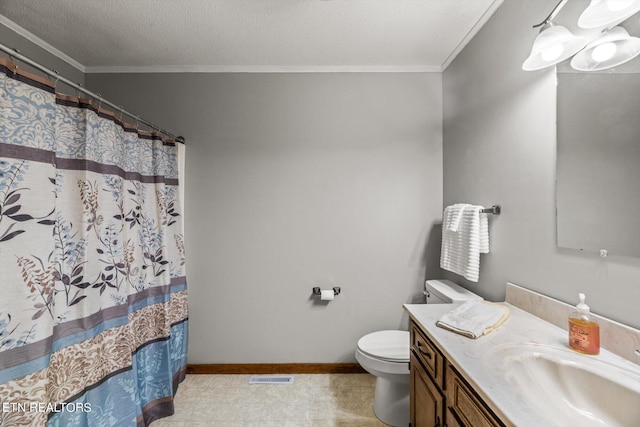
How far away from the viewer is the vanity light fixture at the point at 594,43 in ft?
2.69

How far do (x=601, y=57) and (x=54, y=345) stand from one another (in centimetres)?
242

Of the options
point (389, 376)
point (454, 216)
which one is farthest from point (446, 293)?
point (389, 376)

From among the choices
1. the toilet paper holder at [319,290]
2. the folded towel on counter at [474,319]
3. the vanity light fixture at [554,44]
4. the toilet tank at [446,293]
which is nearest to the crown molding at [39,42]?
the toilet paper holder at [319,290]

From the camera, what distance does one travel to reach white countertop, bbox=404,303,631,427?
24.5 inches

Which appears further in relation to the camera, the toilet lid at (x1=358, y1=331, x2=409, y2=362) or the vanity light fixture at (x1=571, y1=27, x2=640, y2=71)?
the toilet lid at (x1=358, y1=331, x2=409, y2=362)

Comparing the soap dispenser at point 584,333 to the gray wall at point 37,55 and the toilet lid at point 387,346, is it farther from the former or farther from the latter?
the gray wall at point 37,55

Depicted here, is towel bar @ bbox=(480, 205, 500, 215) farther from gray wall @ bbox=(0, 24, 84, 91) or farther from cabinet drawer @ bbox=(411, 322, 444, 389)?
gray wall @ bbox=(0, 24, 84, 91)

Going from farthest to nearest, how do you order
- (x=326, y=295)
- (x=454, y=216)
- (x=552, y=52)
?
1. (x=326, y=295)
2. (x=454, y=216)
3. (x=552, y=52)

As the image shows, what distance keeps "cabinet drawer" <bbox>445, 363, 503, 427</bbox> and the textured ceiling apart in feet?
5.96

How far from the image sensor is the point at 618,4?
80cm

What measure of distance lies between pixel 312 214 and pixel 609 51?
1.71 meters

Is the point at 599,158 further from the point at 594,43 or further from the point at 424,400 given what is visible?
the point at 424,400

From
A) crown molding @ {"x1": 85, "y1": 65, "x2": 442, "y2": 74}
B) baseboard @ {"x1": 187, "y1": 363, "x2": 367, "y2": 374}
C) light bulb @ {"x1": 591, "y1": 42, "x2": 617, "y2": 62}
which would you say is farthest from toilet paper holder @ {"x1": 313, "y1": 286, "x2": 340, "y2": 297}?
light bulb @ {"x1": 591, "y1": 42, "x2": 617, "y2": 62}

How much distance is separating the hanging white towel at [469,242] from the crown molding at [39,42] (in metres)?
2.95
